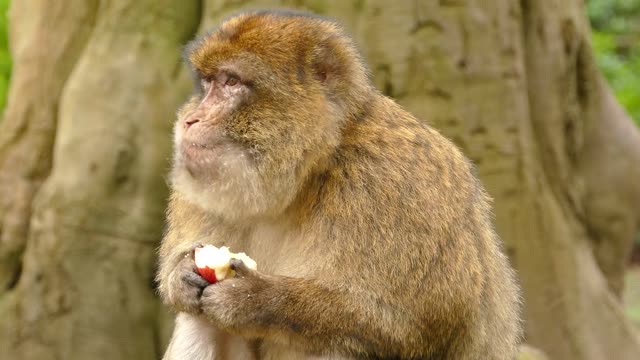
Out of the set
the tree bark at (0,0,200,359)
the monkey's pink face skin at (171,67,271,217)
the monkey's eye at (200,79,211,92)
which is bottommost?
the tree bark at (0,0,200,359)

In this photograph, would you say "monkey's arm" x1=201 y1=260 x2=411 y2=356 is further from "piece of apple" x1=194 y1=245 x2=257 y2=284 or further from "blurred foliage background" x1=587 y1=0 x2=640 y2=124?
"blurred foliage background" x1=587 y1=0 x2=640 y2=124

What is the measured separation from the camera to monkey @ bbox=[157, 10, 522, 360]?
13.8 feet

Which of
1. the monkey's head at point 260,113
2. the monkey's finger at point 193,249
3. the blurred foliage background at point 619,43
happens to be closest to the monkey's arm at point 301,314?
the monkey's finger at point 193,249

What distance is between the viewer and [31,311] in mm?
7195

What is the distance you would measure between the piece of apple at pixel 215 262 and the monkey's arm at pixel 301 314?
36mm

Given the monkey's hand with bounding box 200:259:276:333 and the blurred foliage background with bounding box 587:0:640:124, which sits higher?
the monkey's hand with bounding box 200:259:276:333

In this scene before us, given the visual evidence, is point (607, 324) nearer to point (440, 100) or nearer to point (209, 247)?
point (440, 100)

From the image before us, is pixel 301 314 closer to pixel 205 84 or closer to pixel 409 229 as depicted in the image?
pixel 409 229

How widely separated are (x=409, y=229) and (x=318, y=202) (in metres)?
0.32

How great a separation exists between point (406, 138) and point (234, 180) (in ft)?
2.13

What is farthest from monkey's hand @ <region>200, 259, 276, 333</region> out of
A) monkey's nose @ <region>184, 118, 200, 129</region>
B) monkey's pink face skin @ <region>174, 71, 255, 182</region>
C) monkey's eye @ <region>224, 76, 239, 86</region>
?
monkey's eye @ <region>224, 76, 239, 86</region>

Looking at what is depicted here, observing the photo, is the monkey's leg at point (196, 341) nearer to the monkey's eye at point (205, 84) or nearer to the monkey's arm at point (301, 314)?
the monkey's arm at point (301, 314)

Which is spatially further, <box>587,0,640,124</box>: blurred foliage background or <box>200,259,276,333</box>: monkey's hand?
<box>587,0,640,124</box>: blurred foliage background

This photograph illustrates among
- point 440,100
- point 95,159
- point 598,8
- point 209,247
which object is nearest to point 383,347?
point 209,247
